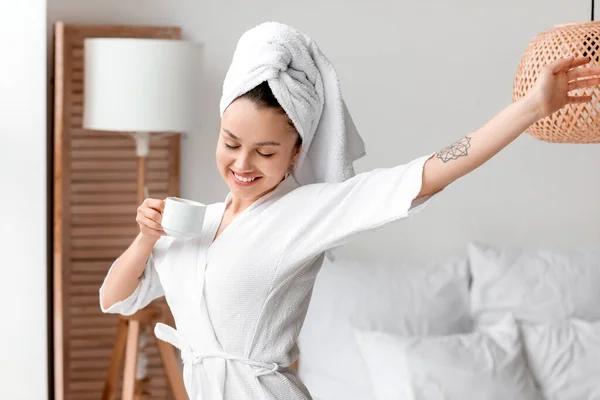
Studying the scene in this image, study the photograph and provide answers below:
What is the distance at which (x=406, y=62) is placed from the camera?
3389 millimetres

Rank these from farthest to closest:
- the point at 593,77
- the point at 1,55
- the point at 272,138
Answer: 1. the point at 1,55
2. the point at 272,138
3. the point at 593,77

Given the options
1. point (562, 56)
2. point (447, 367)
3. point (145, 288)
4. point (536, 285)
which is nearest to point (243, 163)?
point (145, 288)

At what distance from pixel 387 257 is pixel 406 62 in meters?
0.75

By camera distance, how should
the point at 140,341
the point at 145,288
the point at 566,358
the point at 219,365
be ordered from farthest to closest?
the point at 140,341, the point at 566,358, the point at 145,288, the point at 219,365

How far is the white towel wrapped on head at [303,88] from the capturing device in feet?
5.08

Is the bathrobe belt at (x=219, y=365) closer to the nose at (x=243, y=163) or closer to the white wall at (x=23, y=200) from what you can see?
the nose at (x=243, y=163)

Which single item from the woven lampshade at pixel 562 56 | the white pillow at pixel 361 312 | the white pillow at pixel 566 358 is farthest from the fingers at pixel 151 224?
the white pillow at pixel 566 358

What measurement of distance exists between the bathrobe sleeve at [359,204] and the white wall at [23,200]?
1.62 metres

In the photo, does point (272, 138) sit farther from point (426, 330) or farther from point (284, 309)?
point (426, 330)

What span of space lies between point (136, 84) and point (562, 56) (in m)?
1.40

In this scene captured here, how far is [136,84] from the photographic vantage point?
291 centimetres

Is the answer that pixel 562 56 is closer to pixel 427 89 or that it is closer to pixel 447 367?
pixel 447 367

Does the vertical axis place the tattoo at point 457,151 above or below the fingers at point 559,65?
below

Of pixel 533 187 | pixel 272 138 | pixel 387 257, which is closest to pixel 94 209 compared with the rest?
pixel 387 257
